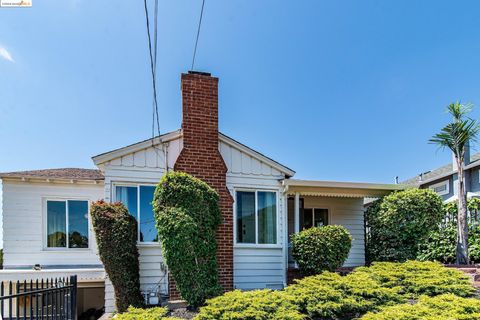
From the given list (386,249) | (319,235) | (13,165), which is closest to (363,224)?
A: (386,249)

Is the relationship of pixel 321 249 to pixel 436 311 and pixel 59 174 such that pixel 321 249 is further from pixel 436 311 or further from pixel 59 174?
pixel 59 174

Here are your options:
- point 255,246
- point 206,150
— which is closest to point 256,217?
point 255,246

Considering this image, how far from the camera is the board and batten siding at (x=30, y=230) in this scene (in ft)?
33.8

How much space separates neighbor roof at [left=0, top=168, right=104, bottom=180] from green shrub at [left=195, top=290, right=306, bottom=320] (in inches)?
286

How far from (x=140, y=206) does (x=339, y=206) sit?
23.2 feet

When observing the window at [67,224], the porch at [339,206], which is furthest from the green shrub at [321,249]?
the window at [67,224]

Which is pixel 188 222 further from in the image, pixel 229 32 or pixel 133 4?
pixel 229 32

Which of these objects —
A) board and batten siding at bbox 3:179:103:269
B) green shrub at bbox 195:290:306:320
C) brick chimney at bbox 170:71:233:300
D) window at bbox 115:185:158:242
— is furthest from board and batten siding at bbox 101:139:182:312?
board and batten siding at bbox 3:179:103:269

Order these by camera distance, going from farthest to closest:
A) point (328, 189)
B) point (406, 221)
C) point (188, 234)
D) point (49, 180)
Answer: point (49, 180)
point (328, 189)
point (406, 221)
point (188, 234)

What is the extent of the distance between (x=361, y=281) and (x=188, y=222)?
139 inches

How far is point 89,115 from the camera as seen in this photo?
36.0ft

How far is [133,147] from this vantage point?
8328 millimetres

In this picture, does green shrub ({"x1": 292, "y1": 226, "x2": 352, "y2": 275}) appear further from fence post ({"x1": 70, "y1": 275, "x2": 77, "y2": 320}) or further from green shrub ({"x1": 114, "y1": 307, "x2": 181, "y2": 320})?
fence post ({"x1": 70, "y1": 275, "x2": 77, "y2": 320})

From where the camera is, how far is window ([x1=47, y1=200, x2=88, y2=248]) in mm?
10719
